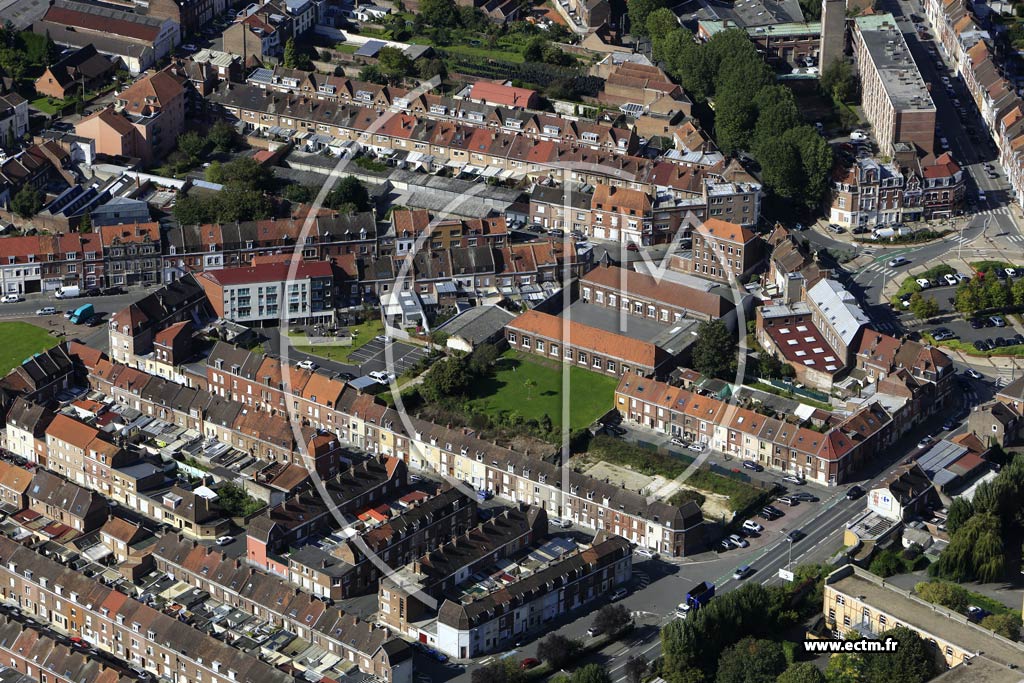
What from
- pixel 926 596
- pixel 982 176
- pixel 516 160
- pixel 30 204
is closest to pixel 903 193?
pixel 982 176

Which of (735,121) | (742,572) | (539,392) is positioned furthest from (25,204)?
(742,572)

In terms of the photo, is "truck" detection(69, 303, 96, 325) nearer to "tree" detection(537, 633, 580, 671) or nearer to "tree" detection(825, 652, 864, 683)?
Result: "tree" detection(537, 633, 580, 671)

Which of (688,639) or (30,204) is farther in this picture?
(30,204)

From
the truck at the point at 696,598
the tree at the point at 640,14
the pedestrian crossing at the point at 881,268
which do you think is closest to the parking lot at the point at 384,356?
the truck at the point at 696,598

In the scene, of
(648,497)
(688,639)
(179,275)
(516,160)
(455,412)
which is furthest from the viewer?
(516,160)

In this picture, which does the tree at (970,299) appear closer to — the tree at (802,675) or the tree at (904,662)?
the tree at (904,662)

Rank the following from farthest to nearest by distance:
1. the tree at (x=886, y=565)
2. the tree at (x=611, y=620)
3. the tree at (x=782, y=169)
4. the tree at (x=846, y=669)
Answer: the tree at (x=782, y=169), the tree at (x=886, y=565), the tree at (x=611, y=620), the tree at (x=846, y=669)

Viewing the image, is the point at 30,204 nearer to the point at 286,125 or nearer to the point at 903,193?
the point at 286,125
